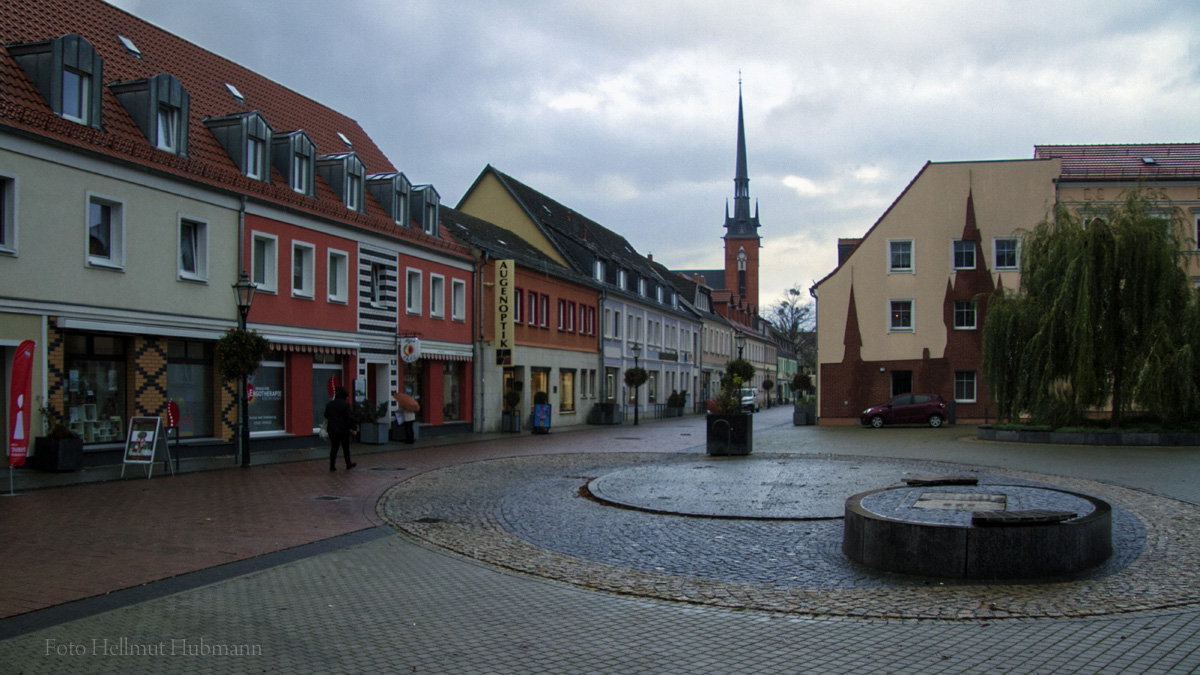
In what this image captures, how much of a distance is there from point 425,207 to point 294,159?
275 inches

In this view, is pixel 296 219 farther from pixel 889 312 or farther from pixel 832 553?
pixel 889 312

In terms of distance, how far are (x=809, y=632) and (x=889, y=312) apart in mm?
37051

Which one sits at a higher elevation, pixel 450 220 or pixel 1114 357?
pixel 450 220

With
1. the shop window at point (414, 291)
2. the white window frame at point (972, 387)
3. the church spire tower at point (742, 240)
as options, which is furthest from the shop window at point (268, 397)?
the church spire tower at point (742, 240)

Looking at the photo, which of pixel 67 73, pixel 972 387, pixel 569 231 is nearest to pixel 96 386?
pixel 67 73

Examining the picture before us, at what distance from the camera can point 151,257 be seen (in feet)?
66.8

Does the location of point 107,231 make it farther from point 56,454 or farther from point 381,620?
point 381,620

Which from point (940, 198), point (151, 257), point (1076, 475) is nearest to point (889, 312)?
point (940, 198)

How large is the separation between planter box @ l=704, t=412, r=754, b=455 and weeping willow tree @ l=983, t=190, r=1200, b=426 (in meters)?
10.5

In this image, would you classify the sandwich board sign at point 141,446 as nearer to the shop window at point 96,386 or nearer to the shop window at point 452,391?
the shop window at point 96,386

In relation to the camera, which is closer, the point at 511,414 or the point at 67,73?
the point at 67,73

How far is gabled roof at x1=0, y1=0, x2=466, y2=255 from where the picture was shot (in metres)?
18.3

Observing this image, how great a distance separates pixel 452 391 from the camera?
112ft

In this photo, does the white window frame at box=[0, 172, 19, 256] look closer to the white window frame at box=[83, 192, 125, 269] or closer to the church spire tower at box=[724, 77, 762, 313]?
the white window frame at box=[83, 192, 125, 269]
